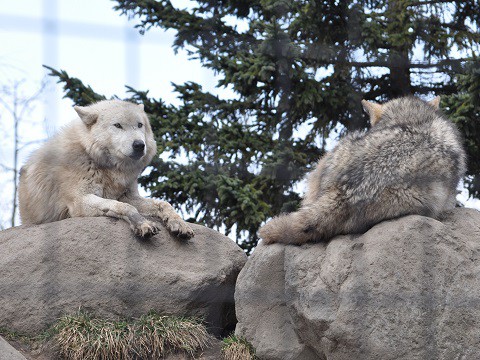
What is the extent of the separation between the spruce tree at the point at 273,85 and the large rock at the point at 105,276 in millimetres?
1666

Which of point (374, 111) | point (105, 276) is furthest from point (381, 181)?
point (105, 276)

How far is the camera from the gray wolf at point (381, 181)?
171 inches

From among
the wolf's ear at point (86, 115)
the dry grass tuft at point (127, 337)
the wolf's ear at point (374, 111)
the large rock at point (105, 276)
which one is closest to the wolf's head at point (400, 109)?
the wolf's ear at point (374, 111)

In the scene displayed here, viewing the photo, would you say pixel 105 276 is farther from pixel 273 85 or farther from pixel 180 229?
pixel 273 85

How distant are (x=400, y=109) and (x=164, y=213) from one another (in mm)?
1965

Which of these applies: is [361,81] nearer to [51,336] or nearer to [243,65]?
[243,65]

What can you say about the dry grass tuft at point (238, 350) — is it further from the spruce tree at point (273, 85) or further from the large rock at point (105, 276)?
the spruce tree at point (273, 85)

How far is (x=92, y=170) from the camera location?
568 centimetres

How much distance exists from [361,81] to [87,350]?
4.45m

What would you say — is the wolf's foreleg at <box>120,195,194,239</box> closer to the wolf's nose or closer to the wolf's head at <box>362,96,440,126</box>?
the wolf's nose

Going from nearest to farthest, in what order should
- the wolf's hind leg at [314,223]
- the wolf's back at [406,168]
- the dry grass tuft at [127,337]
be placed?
1. the wolf's back at [406,168]
2. the wolf's hind leg at [314,223]
3. the dry grass tuft at [127,337]

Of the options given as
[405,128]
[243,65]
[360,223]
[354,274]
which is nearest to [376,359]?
[354,274]

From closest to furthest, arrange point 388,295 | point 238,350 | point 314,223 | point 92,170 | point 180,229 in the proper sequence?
point 388,295 → point 314,223 → point 238,350 → point 180,229 → point 92,170

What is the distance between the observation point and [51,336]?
470cm
